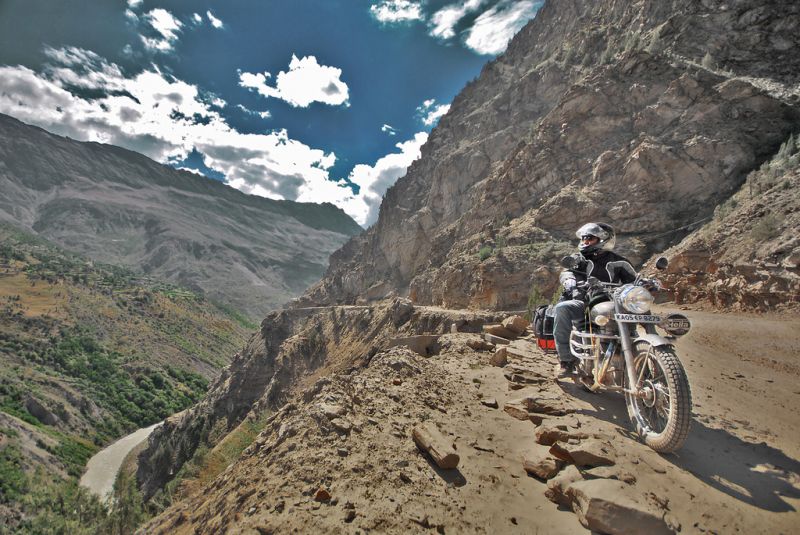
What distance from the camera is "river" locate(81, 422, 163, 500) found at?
59.2 m

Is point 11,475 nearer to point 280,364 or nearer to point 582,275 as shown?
point 280,364

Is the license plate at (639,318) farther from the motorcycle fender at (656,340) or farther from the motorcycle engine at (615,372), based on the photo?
the motorcycle engine at (615,372)

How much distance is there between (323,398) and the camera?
15.9 ft

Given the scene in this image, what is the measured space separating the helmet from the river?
7070cm

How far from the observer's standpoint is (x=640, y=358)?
4293mm

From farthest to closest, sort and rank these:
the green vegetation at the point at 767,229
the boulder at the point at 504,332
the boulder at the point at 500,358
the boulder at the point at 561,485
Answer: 1. the green vegetation at the point at 767,229
2. the boulder at the point at 504,332
3. the boulder at the point at 500,358
4. the boulder at the point at 561,485

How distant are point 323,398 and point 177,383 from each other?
112511 millimetres

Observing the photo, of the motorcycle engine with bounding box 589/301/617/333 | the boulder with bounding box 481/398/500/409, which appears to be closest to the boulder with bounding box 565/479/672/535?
the motorcycle engine with bounding box 589/301/617/333

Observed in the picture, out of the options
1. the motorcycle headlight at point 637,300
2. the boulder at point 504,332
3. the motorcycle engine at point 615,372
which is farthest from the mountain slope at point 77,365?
the motorcycle headlight at point 637,300

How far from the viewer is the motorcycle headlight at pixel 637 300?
164 inches

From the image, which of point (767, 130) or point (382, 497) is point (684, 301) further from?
point (767, 130)

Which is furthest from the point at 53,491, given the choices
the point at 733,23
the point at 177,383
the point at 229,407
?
the point at 733,23

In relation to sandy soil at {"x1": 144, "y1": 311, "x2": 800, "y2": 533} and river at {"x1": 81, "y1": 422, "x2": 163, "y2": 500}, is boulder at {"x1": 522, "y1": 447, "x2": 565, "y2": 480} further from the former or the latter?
river at {"x1": 81, "y1": 422, "x2": 163, "y2": 500}

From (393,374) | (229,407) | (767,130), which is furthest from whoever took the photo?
(229,407)
